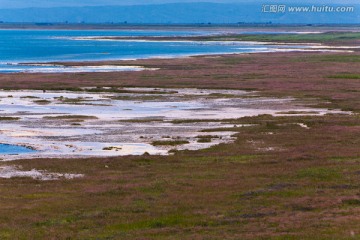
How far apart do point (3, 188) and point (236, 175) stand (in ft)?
30.1

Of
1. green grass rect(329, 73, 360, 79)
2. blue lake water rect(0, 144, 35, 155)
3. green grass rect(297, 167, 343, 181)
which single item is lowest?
green grass rect(329, 73, 360, 79)

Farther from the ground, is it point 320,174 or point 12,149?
point 320,174

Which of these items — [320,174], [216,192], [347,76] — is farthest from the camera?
[347,76]

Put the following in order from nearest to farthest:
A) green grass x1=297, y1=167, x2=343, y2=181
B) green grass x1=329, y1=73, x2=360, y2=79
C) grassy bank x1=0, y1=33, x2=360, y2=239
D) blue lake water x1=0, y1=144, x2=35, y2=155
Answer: grassy bank x1=0, y1=33, x2=360, y2=239, green grass x1=297, y1=167, x2=343, y2=181, blue lake water x1=0, y1=144, x2=35, y2=155, green grass x1=329, y1=73, x2=360, y2=79

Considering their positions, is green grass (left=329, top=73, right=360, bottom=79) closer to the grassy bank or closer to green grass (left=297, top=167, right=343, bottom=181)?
the grassy bank

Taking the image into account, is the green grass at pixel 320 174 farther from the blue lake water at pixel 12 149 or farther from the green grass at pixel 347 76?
the green grass at pixel 347 76

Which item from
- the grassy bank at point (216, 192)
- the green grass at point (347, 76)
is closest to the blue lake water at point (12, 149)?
the grassy bank at point (216, 192)

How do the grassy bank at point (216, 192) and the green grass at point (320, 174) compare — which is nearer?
the grassy bank at point (216, 192)

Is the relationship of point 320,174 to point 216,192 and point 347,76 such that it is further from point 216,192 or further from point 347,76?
point 347,76

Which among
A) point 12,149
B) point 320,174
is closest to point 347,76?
point 12,149

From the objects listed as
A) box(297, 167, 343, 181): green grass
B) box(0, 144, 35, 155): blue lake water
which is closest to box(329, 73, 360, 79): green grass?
box(0, 144, 35, 155): blue lake water

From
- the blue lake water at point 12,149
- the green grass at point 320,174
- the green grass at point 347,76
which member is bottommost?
the green grass at point 347,76

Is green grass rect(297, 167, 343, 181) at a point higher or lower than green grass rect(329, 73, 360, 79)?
higher

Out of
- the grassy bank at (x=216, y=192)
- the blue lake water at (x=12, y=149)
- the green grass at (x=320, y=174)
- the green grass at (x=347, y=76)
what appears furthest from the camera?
the green grass at (x=347, y=76)
